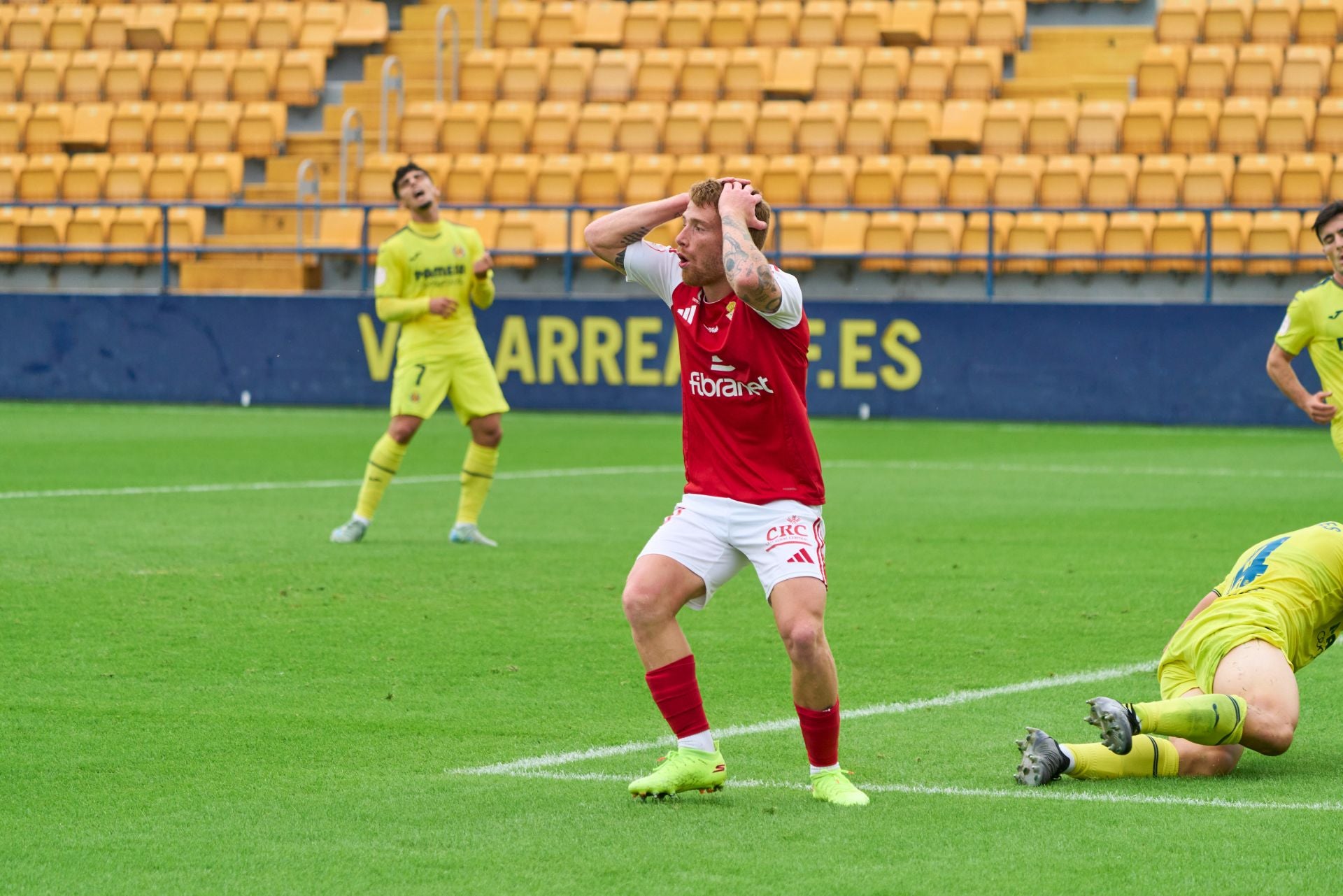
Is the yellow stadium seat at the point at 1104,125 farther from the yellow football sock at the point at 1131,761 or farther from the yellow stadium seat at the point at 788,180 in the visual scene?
the yellow football sock at the point at 1131,761

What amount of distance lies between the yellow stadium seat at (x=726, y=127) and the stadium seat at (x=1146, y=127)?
4525 mm

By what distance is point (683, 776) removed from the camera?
5.33 meters

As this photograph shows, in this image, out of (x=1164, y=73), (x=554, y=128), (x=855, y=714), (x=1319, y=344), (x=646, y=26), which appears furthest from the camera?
(x=646, y=26)

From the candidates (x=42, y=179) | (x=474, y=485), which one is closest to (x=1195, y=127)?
(x=474, y=485)

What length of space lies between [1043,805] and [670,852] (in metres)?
1.13

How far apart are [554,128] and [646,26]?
275 centimetres

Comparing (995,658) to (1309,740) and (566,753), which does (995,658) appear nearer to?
(1309,740)

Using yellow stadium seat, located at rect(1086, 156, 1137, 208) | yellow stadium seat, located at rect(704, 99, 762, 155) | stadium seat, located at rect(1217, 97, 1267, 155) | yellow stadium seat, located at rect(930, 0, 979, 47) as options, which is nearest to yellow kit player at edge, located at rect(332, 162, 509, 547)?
yellow stadium seat, located at rect(1086, 156, 1137, 208)

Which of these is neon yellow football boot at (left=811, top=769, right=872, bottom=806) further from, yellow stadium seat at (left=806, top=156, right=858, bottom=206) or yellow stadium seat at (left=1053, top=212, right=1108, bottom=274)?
yellow stadium seat at (left=806, top=156, right=858, bottom=206)

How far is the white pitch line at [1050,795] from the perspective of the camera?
5.25 metres

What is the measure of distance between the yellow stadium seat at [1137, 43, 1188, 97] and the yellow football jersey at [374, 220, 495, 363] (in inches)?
605

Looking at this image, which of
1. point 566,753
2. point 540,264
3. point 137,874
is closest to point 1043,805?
point 566,753

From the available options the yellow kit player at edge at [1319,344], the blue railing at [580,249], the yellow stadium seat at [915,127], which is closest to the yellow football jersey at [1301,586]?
the yellow kit player at edge at [1319,344]

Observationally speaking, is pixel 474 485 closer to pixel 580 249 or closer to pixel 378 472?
pixel 378 472
